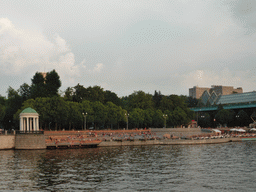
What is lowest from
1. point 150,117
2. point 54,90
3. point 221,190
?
point 221,190

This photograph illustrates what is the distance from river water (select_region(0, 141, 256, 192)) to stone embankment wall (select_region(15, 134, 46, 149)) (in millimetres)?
15042

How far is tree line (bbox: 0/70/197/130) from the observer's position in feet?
371

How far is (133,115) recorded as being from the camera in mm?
150125

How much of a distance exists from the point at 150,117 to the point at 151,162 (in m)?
101

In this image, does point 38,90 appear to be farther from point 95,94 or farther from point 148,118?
point 148,118

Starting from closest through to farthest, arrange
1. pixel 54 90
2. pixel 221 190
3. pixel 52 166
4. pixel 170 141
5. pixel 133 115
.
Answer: pixel 221 190, pixel 52 166, pixel 170 141, pixel 54 90, pixel 133 115

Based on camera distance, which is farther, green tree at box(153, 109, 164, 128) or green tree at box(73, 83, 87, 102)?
green tree at box(153, 109, 164, 128)

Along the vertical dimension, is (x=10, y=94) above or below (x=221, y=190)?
above

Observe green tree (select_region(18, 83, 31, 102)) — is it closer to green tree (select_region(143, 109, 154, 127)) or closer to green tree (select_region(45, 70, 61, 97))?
green tree (select_region(45, 70, 61, 97))

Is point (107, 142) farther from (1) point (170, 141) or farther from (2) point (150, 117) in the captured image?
(2) point (150, 117)

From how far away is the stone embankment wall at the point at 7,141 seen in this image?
240ft

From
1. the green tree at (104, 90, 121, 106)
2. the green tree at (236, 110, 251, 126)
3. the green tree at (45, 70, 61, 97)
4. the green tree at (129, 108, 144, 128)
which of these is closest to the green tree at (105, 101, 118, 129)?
the green tree at (129, 108, 144, 128)

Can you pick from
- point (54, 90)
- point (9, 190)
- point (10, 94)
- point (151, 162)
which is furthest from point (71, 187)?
point (10, 94)

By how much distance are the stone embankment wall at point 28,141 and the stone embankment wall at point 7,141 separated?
935mm
